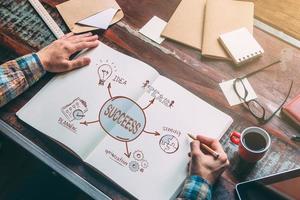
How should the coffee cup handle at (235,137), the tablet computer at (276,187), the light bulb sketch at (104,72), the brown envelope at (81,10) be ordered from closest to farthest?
the tablet computer at (276,187) < the coffee cup handle at (235,137) < the light bulb sketch at (104,72) < the brown envelope at (81,10)

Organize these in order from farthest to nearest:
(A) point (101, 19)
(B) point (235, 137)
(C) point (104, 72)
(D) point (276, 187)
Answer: (A) point (101, 19)
(C) point (104, 72)
(B) point (235, 137)
(D) point (276, 187)

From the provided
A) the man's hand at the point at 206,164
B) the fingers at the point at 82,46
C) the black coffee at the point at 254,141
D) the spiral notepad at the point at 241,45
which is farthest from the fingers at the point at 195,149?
the fingers at the point at 82,46

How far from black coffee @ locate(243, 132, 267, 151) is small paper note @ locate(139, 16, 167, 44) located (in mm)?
418

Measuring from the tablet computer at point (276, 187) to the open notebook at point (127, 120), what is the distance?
6.8 inches

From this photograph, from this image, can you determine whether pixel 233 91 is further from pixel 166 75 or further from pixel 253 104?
pixel 166 75

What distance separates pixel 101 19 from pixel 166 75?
285mm

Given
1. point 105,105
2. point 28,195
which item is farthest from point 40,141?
point 28,195

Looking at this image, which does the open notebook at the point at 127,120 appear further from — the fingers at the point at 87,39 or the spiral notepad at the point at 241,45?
the spiral notepad at the point at 241,45

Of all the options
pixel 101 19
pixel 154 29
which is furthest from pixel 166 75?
pixel 101 19

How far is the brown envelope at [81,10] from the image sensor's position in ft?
4.43

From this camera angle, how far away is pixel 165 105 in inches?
46.9

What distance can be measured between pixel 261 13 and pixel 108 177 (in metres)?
0.73

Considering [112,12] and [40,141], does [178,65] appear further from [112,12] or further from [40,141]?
[40,141]

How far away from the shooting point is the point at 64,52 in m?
1.27
